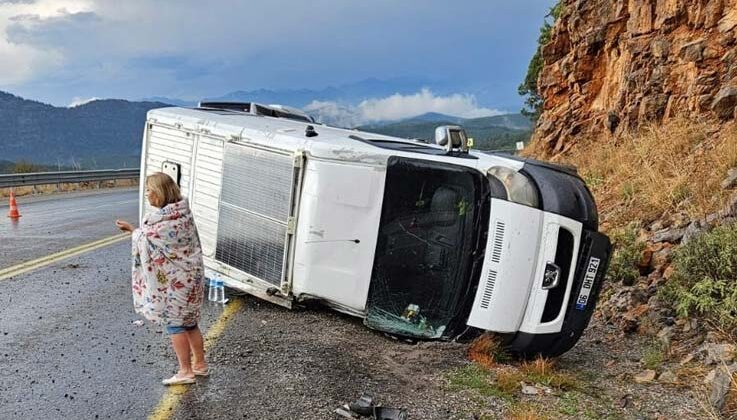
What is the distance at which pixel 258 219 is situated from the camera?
21.2 feet

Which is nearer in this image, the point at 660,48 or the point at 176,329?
the point at 176,329

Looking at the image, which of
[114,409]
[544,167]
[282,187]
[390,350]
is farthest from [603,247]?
[114,409]

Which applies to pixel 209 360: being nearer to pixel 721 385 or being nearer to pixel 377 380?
pixel 377 380

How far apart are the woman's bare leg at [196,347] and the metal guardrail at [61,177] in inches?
740

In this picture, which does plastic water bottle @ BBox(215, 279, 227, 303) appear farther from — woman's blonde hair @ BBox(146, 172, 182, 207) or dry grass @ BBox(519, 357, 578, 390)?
dry grass @ BBox(519, 357, 578, 390)

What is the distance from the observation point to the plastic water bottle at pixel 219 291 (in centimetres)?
697

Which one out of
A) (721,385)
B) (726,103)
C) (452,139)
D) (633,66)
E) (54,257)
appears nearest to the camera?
(721,385)

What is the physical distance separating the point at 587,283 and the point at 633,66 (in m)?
10.0

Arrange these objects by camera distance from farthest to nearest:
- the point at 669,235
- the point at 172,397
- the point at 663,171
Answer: the point at 663,171
the point at 669,235
the point at 172,397

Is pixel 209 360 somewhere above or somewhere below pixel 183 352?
below

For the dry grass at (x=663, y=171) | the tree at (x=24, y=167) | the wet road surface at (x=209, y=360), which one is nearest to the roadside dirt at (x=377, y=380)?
the wet road surface at (x=209, y=360)

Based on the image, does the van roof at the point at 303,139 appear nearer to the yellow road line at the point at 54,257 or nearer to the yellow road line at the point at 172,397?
the yellow road line at the point at 172,397

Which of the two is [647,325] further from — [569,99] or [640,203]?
[569,99]

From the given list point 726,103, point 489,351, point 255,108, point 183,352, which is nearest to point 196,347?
point 183,352
